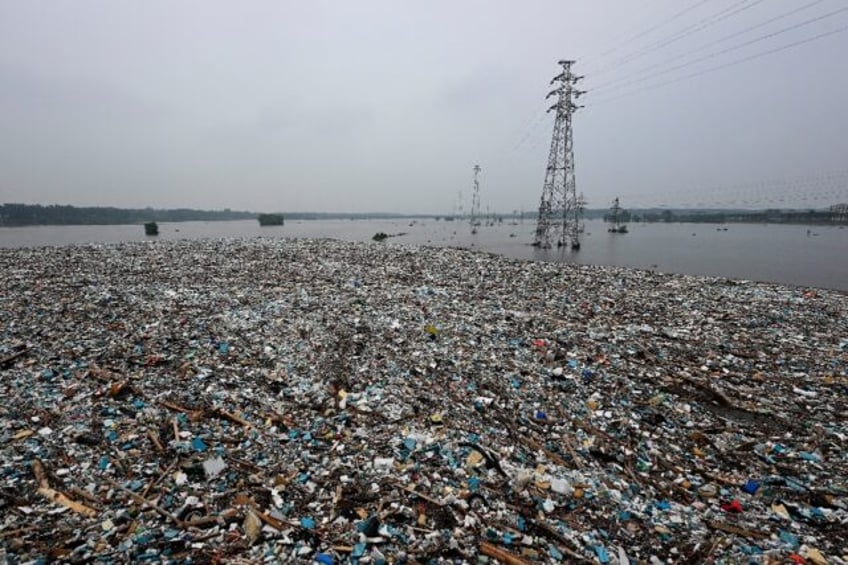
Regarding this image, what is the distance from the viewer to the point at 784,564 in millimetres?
2762

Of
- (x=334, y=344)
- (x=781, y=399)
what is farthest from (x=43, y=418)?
(x=781, y=399)

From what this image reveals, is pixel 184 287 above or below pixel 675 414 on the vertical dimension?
above

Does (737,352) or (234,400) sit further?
(737,352)

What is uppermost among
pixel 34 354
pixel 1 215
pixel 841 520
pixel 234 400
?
pixel 1 215

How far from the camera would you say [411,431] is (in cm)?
423

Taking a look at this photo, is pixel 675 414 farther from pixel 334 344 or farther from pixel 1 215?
pixel 1 215

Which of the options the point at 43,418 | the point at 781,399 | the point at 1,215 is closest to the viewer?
the point at 43,418

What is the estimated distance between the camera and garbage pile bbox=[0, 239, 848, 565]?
2.93 m

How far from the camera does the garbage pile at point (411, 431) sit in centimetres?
293

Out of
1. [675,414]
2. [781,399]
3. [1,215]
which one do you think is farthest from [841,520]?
[1,215]

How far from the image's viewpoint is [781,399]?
5.12 meters

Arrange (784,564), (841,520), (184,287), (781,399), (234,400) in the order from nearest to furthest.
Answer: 1. (784,564)
2. (841,520)
3. (234,400)
4. (781,399)
5. (184,287)

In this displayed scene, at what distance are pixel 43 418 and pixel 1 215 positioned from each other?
279 ft

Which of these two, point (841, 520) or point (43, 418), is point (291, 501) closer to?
point (43, 418)
